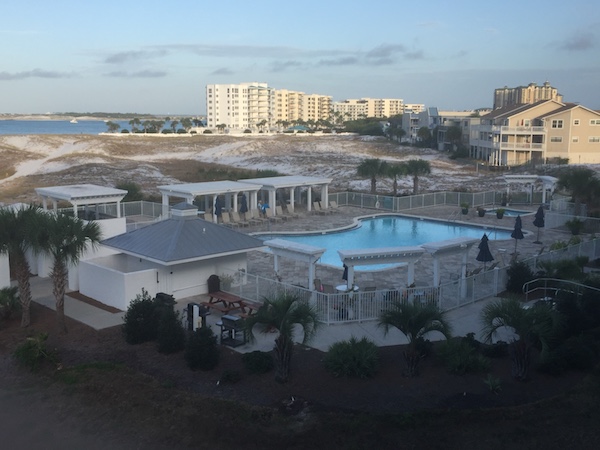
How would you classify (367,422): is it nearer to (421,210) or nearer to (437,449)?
(437,449)

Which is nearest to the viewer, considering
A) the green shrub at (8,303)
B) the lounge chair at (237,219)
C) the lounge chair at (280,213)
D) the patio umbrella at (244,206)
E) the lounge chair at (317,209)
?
the green shrub at (8,303)

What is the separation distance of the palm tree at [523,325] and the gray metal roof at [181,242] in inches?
334

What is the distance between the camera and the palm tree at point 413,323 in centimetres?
1259

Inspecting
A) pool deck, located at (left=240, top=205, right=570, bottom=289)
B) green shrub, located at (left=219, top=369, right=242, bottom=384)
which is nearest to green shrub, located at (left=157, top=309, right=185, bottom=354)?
green shrub, located at (left=219, top=369, right=242, bottom=384)

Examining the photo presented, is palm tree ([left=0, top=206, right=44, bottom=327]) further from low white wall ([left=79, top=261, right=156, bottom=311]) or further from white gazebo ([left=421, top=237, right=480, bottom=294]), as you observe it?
white gazebo ([left=421, top=237, right=480, bottom=294])

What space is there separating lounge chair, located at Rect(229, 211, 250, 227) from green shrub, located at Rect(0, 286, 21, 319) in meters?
15.0

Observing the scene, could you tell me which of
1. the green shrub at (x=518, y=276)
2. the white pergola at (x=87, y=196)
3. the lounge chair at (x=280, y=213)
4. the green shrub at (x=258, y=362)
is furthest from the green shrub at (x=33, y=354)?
the lounge chair at (x=280, y=213)

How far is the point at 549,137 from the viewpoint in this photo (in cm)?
6612

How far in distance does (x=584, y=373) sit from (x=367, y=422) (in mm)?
4983

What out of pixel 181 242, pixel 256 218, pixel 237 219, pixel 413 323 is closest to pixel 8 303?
pixel 181 242

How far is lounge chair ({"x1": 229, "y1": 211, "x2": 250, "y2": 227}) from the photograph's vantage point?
103 ft

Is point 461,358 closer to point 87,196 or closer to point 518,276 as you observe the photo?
point 518,276

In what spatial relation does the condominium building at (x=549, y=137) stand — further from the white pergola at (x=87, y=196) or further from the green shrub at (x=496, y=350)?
the green shrub at (x=496, y=350)

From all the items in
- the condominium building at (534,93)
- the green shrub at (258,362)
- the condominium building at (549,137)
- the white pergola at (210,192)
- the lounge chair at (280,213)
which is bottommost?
the green shrub at (258,362)
